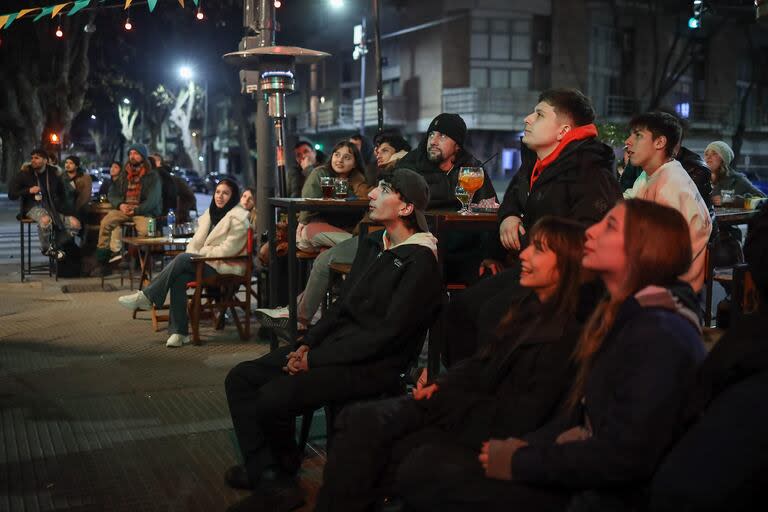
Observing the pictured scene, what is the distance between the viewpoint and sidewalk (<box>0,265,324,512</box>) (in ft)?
→ 15.2

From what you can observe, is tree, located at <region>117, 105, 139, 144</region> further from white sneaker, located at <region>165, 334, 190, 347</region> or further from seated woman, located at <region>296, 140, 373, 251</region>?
seated woman, located at <region>296, 140, 373, 251</region>

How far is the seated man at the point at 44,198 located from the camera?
1284cm

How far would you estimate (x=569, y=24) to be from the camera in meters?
38.2

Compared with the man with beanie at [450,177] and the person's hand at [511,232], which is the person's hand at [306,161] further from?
the person's hand at [511,232]

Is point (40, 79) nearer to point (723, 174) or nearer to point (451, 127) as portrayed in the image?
point (723, 174)

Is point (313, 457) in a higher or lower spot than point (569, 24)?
lower

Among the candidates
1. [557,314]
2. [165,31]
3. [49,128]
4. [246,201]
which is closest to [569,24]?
[165,31]

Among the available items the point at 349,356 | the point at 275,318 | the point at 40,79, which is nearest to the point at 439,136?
the point at 275,318

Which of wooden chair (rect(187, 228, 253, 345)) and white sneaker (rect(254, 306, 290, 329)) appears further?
wooden chair (rect(187, 228, 253, 345))

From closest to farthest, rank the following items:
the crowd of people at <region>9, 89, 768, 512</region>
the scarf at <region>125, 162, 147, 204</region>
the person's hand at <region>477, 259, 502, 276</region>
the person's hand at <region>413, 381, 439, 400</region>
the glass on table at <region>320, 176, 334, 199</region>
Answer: the crowd of people at <region>9, 89, 768, 512</region> < the person's hand at <region>413, 381, 439, 400</region> < the person's hand at <region>477, 259, 502, 276</region> < the glass on table at <region>320, 176, 334, 199</region> < the scarf at <region>125, 162, 147, 204</region>

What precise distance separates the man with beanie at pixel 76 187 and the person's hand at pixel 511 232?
9940 mm

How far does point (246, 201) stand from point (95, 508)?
4693 millimetres

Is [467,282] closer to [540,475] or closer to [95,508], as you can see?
[95,508]

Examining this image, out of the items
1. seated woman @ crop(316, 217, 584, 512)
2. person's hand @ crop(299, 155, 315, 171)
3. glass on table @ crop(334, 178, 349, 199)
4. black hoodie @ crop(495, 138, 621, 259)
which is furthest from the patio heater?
seated woman @ crop(316, 217, 584, 512)
